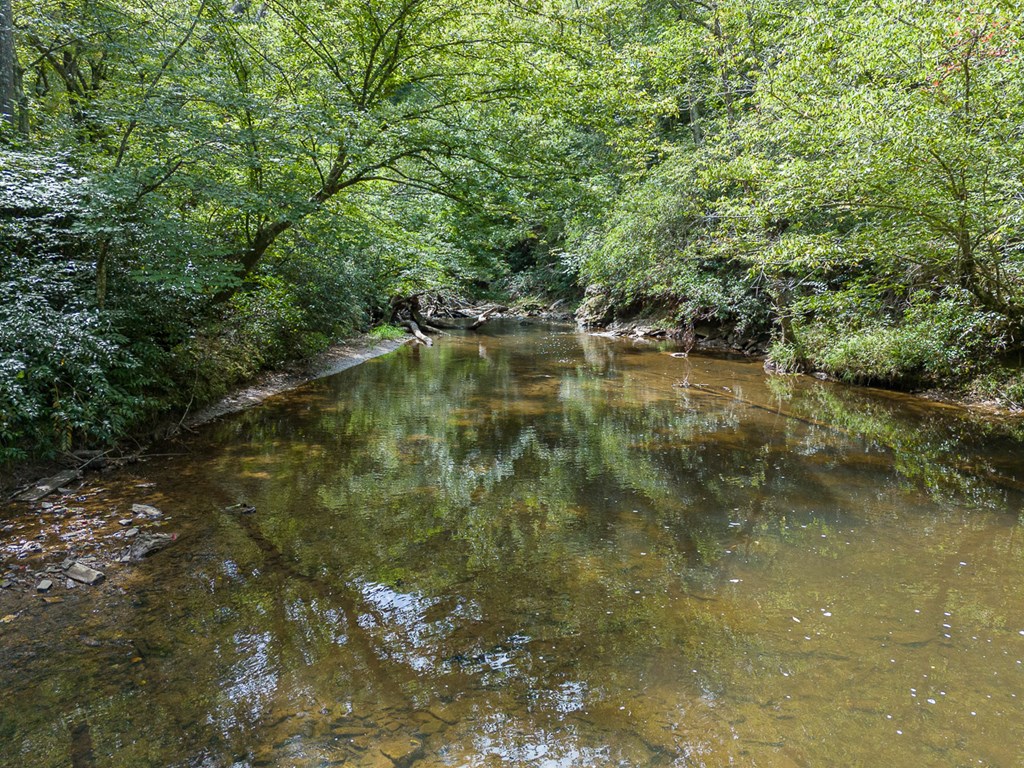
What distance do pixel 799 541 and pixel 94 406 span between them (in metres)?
7.34

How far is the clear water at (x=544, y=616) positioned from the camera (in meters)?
2.82

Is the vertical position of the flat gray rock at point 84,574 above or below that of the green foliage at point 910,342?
below

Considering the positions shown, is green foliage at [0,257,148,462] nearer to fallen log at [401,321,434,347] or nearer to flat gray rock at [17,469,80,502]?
flat gray rock at [17,469,80,502]

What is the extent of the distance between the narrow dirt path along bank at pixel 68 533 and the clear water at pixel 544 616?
0.15 metres

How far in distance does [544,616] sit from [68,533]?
168 inches

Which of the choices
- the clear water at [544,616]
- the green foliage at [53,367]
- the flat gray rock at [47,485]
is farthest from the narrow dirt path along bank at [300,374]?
the flat gray rock at [47,485]

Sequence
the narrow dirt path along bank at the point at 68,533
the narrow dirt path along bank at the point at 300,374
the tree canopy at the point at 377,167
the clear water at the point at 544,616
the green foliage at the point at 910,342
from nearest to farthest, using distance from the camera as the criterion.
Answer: the clear water at the point at 544,616
the narrow dirt path along bank at the point at 68,533
the tree canopy at the point at 377,167
the narrow dirt path along bank at the point at 300,374
the green foliage at the point at 910,342

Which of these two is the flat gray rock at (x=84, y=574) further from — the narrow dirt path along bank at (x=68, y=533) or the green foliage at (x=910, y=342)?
the green foliage at (x=910, y=342)

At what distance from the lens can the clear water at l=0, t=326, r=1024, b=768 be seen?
9.27 ft

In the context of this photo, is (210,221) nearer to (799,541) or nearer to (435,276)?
(799,541)

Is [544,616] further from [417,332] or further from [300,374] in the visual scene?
[417,332]

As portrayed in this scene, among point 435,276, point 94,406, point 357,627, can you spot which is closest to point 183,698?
point 357,627

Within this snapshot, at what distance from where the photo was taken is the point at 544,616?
12.8ft

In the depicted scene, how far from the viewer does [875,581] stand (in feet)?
14.5
